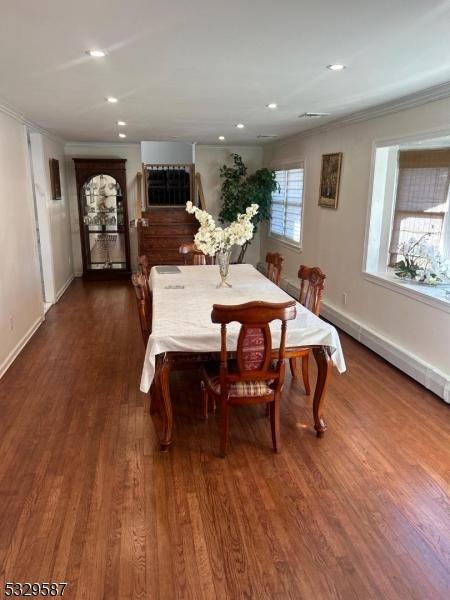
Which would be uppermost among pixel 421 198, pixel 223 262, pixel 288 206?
pixel 421 198

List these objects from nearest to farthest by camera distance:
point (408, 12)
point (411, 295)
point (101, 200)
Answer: point (408, 12) → point (411, 295) → point (101, 200)

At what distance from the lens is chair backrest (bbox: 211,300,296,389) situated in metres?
2.24

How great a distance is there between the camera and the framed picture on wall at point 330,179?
193 inches

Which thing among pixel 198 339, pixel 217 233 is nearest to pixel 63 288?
pixel 217 233

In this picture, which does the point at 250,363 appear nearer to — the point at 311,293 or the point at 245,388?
the point at 245,388

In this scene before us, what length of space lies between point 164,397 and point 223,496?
0.66 metres

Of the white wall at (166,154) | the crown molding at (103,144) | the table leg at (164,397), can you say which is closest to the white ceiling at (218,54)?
the table leg at (164,397)

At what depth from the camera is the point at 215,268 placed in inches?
173

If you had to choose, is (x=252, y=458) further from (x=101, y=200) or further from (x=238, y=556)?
(x=101, y=200)

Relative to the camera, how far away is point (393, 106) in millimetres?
3693

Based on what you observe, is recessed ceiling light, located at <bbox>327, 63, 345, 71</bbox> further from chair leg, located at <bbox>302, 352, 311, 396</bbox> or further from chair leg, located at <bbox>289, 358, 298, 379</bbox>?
chair leg, located at <bbox>289, 358, 298, 379</bbox>

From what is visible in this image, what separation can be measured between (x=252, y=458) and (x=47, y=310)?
3.98m

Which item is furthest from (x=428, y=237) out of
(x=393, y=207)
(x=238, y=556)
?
(x=238, y=556)

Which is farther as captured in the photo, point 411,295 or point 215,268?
point 215,268
